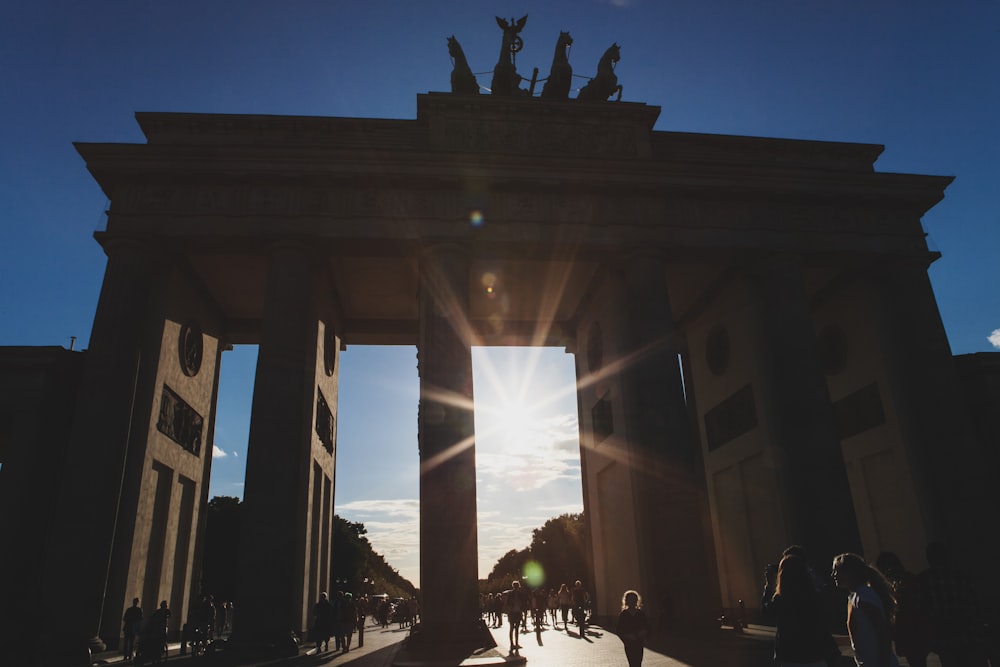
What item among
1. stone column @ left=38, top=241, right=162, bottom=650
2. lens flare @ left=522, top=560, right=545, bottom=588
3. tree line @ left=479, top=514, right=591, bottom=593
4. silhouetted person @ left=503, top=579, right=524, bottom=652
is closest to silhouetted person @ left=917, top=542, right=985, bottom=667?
silhouetted person @ left=503, top=579, right=524, bottom=652

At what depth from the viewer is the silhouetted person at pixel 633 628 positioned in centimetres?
846

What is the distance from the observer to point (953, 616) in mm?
6402

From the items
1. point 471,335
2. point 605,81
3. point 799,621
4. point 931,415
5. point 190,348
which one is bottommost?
point 799,621

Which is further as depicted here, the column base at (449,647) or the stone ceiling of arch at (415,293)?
the stone ceiling of arch at (415,293)

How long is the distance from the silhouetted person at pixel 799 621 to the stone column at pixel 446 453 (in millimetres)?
12461

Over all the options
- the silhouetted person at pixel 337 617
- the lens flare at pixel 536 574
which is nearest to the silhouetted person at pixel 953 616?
the silhouetted person at pixel 337 617

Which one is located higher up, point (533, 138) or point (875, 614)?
point (533, 138)

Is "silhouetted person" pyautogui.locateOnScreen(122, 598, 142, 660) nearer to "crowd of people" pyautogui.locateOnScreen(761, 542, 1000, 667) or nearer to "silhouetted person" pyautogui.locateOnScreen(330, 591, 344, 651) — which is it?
"silhouetted person" pyautogui.locateOnScreen(330, 591, 344, 651)

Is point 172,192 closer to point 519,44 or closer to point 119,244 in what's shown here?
point 119,244

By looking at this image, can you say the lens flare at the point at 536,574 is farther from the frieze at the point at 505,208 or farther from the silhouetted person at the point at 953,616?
the silhouetted person at the point at 953,616

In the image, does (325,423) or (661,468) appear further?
(325,423)

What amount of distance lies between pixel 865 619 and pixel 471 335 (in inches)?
692

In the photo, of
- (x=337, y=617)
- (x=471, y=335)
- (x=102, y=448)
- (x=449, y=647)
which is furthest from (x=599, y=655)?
(x=102, y=448)

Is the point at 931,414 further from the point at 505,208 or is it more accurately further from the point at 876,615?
the point at 876,615
